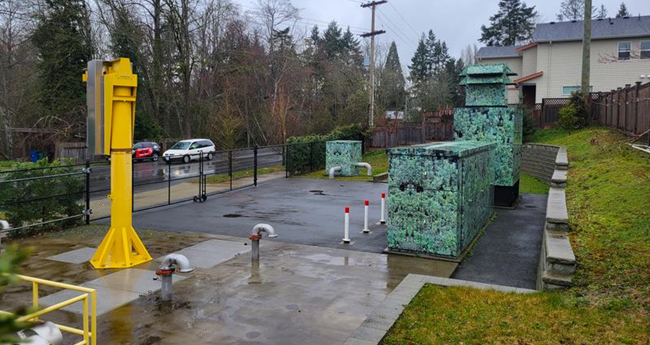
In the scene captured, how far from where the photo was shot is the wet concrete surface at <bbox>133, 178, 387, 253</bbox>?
11.9m

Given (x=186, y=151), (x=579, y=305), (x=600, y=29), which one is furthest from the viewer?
(x=600, y=29)

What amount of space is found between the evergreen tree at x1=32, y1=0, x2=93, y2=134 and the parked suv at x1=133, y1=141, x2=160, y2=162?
239 inches

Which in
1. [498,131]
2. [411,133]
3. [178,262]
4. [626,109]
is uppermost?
[626,109]

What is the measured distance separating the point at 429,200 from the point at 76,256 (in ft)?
22.1

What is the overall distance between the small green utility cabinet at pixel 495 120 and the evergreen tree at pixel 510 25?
6438cm

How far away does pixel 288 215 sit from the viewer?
14711 mm

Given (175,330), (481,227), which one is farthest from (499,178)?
(175,330)

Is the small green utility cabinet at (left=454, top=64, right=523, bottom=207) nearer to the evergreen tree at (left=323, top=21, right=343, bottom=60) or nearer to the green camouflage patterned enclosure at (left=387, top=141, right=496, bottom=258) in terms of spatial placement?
the green camouflage patterned enclosure at (left=387, top=141, right=496, bottom=258)

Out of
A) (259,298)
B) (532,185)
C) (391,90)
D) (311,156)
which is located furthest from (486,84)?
(391,90)

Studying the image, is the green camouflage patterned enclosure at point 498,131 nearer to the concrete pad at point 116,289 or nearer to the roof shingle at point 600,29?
the concrete pad at point 116,289

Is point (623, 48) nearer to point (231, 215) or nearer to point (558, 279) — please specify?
point (231, 215)

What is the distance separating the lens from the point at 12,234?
11.3 m

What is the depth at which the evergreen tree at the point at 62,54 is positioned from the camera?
39.6 metres

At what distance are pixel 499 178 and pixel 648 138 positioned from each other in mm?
4239
